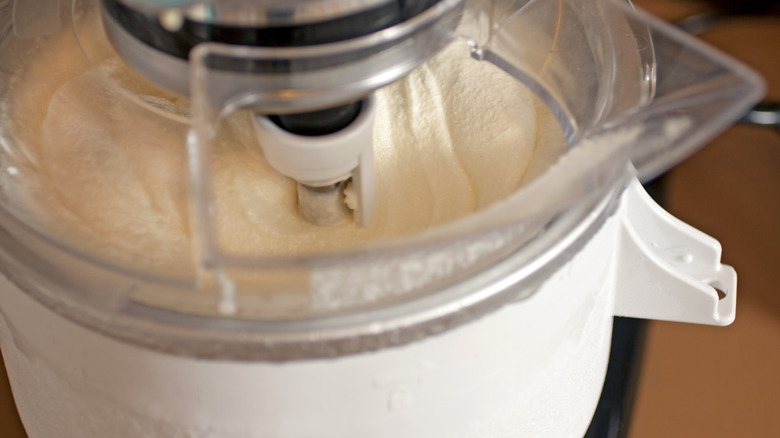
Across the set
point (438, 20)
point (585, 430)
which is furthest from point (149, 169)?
point (585, 430)

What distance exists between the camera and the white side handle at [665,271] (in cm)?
41

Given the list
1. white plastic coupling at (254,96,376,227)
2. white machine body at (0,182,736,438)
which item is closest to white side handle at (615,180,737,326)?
white machine body at (0,182,736,438)

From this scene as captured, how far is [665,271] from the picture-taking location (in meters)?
0.41

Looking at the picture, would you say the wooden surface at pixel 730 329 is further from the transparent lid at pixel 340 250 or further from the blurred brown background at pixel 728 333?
the transparent lid at pixel 340 250

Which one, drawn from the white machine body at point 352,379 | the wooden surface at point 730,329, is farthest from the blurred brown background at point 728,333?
the white machine body at point 352,379

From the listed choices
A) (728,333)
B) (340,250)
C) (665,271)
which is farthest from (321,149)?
(728,333)

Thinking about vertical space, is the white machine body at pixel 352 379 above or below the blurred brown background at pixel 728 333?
below

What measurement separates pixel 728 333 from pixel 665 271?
0.19 metres

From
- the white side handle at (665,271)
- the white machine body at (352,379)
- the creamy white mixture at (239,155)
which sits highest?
the creamy white mixture at (239,155)

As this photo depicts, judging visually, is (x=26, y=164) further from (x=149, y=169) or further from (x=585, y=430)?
(x=585, y=430)

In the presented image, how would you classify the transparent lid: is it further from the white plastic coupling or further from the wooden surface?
the wooden surface

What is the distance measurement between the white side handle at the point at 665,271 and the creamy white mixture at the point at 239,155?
7 centimetres

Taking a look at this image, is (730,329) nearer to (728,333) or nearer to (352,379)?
(728,333)

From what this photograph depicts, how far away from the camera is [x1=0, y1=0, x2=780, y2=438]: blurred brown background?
52cm
